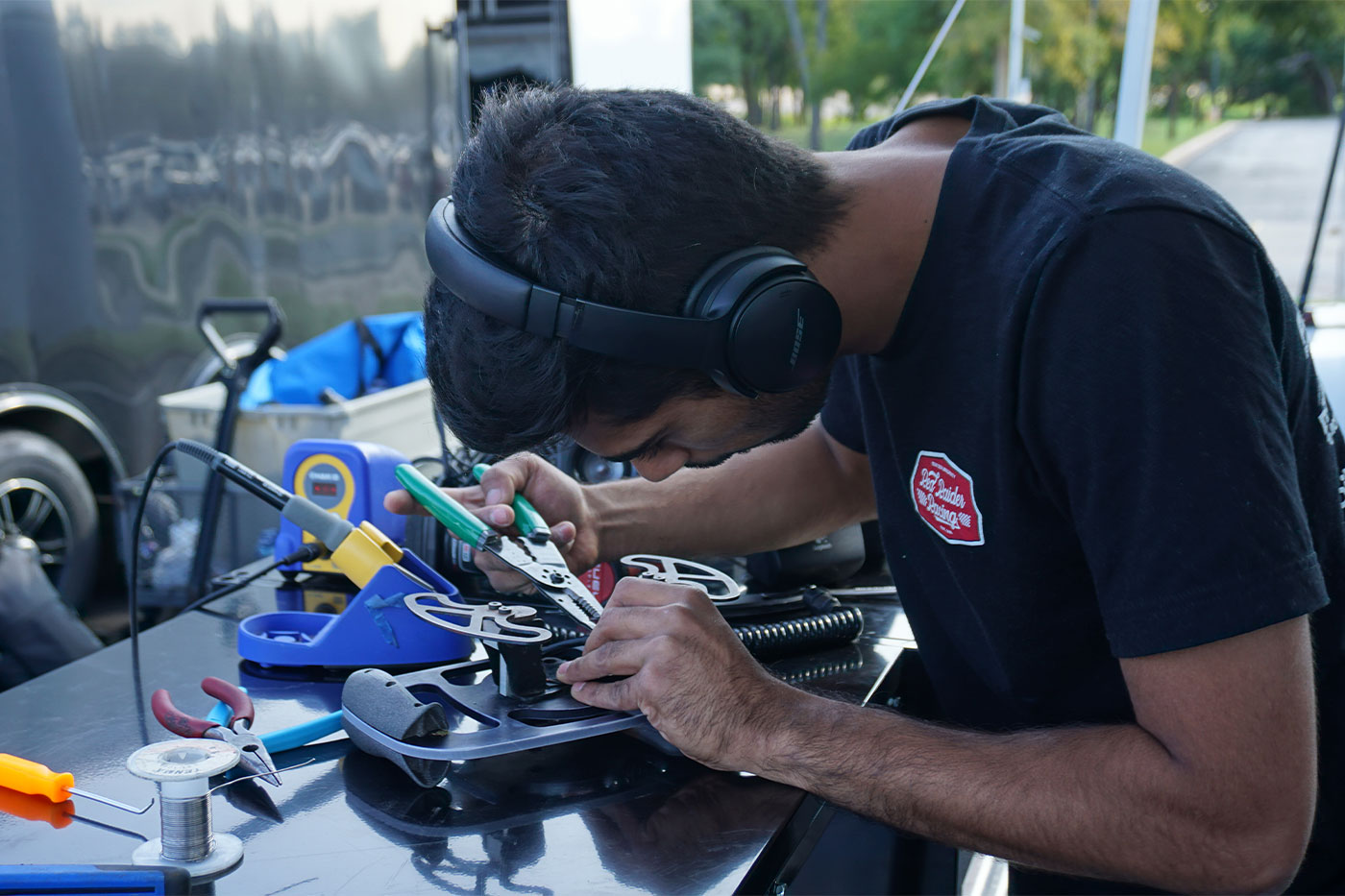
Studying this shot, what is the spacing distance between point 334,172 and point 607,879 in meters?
4.09

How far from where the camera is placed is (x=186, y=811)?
815mm

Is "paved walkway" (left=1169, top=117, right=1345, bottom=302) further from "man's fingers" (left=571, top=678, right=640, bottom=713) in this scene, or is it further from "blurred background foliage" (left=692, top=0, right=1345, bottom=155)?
"man's fingers" (left=571, top=678, right=640, bottom=713)

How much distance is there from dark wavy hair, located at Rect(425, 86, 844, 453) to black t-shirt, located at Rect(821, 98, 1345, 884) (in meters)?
0.18

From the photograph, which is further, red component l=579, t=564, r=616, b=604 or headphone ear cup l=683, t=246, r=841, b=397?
red component l=579, t=564, r=616, b=604

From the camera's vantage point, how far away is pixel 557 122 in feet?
3.17

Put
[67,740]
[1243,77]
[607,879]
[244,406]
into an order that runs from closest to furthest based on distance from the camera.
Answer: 1. [607,879]
2. [67,740]
3. [244,406]
4. [1243,77]

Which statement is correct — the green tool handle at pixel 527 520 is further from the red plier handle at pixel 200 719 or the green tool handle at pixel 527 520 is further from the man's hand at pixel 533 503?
the red plier handle at pixel 200 719

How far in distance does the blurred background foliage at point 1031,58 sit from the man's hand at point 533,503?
10.4 metres

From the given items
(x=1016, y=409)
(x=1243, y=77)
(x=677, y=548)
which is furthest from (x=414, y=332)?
(x=1243, y=77)

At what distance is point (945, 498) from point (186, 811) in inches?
29.3

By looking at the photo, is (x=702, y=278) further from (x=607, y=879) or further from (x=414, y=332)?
(x=414, y=332)

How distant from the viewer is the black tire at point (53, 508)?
324 cm

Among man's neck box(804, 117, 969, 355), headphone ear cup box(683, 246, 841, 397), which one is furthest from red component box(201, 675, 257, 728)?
man's neck box(804, 117, 969, 355)

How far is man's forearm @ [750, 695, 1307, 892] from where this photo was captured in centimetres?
88
